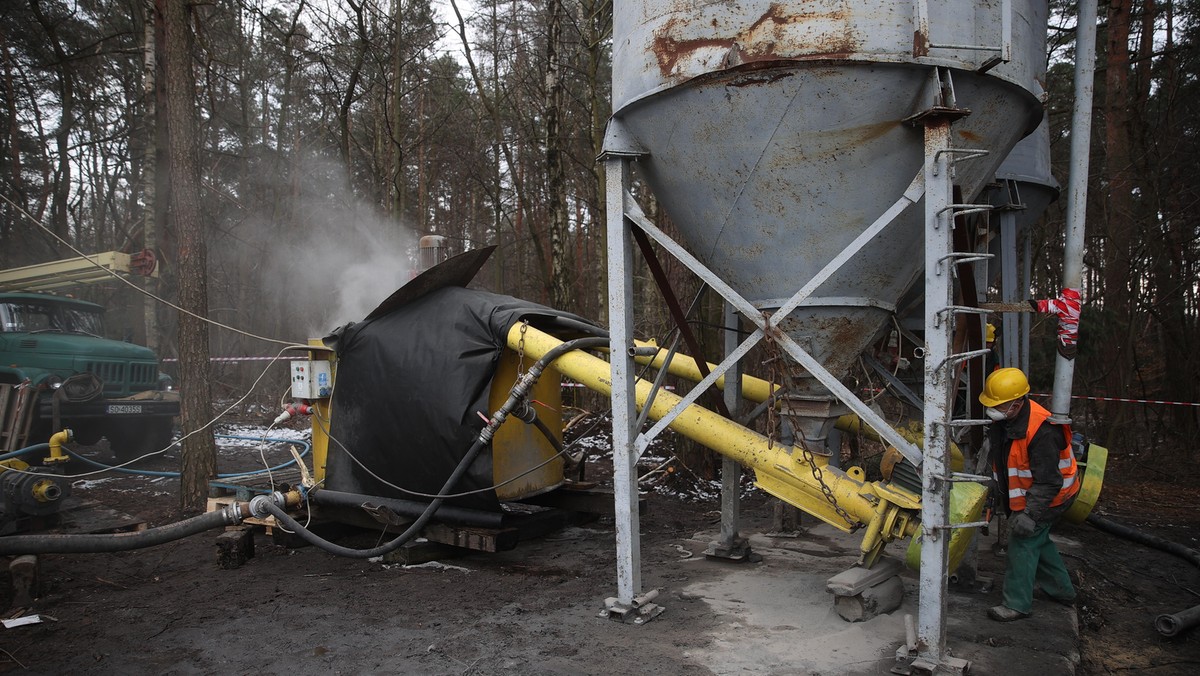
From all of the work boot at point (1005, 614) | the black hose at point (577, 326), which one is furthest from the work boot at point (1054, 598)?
the black hose at point (577, 326)

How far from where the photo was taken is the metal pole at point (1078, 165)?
4977 millimetres

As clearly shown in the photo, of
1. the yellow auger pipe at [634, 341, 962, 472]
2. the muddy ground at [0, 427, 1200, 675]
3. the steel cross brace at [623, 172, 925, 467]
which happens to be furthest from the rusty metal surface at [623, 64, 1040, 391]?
the muddy ground at [0, 427, 1200, 675]

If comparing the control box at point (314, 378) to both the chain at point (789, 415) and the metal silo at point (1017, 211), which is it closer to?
the chain at point (789, 415)

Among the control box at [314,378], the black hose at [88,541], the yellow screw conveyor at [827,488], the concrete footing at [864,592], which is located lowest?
the concrete footing at [864,592]

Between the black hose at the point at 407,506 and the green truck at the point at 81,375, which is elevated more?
the green truck at the point at 81,375

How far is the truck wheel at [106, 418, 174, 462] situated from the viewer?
35.0ft

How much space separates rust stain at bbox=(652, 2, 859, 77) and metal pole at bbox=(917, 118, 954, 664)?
0.63 meters

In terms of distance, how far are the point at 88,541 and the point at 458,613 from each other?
8.67 ft

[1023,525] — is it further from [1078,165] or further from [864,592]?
[1078,165]

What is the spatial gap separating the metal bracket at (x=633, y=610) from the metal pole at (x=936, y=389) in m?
1.57

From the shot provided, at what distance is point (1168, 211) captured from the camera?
11.6 metres

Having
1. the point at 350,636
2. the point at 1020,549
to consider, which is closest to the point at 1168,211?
the point at 1020,549

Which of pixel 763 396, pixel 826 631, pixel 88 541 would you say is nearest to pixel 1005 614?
pixel 826 631

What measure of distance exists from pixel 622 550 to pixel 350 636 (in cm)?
173
